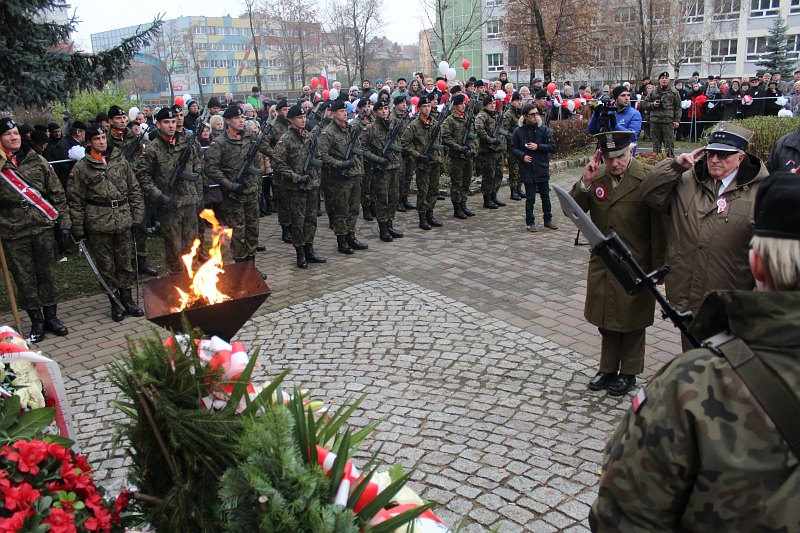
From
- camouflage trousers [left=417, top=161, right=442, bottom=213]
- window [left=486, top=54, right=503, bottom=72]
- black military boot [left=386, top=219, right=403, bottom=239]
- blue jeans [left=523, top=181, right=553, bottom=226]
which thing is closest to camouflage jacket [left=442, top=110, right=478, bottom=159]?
camouflage trousers [left=417, top=161, right=442, bottom=213]

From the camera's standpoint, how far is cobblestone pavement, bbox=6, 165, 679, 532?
4.18m

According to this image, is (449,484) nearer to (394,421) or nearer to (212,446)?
(394,421)

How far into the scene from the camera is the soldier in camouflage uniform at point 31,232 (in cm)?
674

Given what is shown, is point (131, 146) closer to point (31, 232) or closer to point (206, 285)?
point (31, 232)

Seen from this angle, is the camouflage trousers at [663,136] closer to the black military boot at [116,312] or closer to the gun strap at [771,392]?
the black military boot at [116,312]

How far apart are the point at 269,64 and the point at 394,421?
80.6 metres

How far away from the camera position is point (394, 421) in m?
4.95

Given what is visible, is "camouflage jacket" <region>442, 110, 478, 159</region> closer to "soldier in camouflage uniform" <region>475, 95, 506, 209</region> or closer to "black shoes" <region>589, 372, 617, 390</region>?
"soldier in camouflage uniform" <region>475, 95, 506, 209</region>

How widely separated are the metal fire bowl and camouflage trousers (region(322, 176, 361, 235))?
5549mm

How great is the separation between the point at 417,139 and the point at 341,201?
240 centimetres

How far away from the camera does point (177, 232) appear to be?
8.52 m

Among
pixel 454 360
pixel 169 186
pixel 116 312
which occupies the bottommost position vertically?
pixel 454 360

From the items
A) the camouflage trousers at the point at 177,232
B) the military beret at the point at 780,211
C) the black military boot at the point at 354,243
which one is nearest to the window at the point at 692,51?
the black military boot at the point at 354,243

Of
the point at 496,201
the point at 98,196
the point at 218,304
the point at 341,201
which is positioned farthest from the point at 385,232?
the point at 218,304
